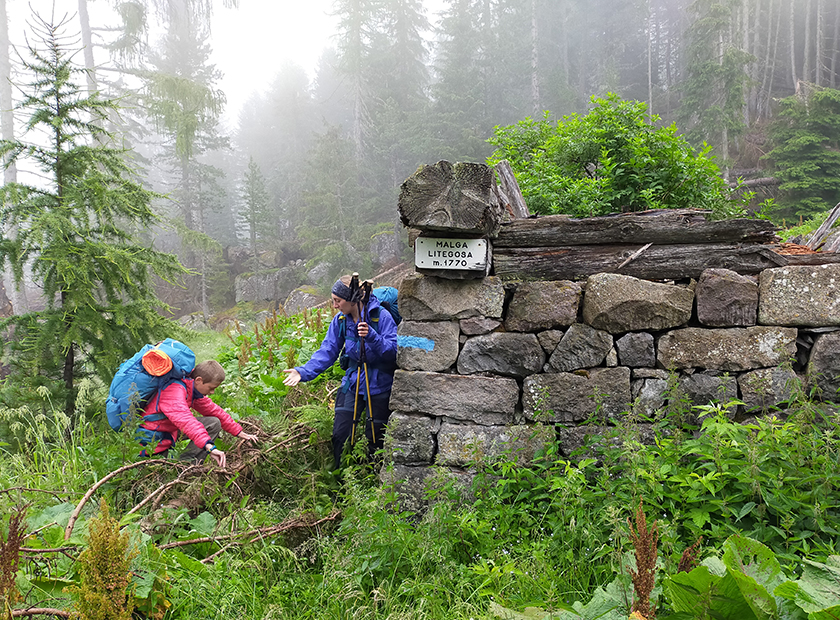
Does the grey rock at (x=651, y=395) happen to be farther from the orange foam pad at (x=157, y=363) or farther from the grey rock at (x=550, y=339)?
the orange foam pad at (x=157, y=363)

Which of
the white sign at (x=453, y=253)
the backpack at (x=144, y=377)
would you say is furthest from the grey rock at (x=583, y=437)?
the backpack at (x=144, y=377)

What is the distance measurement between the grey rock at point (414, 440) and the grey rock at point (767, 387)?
2204mm

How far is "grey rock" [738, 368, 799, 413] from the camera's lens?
316cm

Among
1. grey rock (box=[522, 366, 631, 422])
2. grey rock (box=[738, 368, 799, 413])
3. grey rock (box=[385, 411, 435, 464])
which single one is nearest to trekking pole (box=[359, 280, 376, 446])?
A: grey rock (box=[385, 411, 435, 464])

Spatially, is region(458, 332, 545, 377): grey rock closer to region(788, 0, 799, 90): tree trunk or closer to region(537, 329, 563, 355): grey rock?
region(537, 329, 563, 355): grey rock

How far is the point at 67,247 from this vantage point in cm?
482

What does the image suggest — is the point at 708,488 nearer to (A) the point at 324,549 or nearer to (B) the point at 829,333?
(B) the point at 829,333

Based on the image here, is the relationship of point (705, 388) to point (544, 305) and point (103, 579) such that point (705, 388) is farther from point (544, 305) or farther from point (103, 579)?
point (103, 579)

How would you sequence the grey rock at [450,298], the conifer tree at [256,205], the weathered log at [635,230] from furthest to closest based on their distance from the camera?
1. the conifer tree at [256,205]
2. the grey rock at [450,298]
3. the weathered log at [635,230]

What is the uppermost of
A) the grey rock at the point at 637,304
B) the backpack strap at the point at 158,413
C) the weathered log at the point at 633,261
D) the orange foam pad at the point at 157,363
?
the weathered log at the point at 633,261

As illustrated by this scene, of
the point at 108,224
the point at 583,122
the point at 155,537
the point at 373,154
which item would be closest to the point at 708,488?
the point at 155,537

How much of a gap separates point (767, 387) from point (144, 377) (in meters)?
4.61

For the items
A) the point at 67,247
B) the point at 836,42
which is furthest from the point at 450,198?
the point at 836,42

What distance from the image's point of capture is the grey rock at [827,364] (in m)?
3.12
